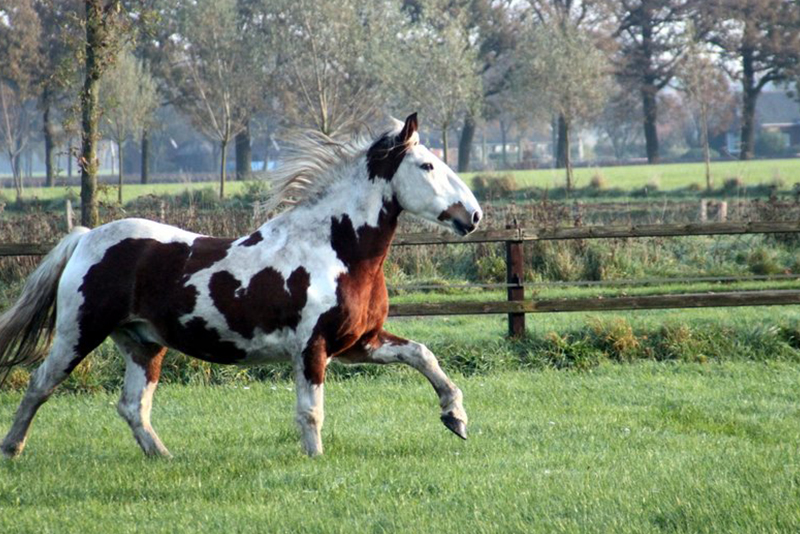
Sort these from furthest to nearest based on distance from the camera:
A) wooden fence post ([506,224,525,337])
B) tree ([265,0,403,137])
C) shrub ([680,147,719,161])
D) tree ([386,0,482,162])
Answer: shrub ([680,147,719,161]), tree ([265,0,403,137]), tree ([386,0,482,162]), wooden fence post ([506,224,525,337])

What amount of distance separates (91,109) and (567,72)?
37.2 m

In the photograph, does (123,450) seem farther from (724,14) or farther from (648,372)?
(724,14)

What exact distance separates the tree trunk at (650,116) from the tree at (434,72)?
15629 mm

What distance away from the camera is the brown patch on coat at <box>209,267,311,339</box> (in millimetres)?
6973

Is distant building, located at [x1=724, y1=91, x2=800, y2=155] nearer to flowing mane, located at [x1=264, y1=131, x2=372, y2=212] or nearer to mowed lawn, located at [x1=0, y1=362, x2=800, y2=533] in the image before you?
mowed lawn, located at [x1=0, y1=362, x2=800, y2=533]

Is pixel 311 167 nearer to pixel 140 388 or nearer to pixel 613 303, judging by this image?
pixel 140 388

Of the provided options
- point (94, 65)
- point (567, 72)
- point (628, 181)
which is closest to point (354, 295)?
point (94, 65)

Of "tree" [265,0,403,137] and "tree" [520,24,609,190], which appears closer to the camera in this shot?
"tree" [520,24,609,190]

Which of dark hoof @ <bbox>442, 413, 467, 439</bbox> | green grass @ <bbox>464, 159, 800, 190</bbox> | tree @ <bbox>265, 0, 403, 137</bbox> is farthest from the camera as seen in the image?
tree @ <bbox>265, 0, 403, 137</bbox>

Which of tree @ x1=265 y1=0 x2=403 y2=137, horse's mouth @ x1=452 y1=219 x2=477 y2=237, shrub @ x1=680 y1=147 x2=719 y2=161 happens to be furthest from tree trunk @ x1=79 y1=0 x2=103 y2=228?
shrub @ x1=680 y1=147 x2=719 y2=161

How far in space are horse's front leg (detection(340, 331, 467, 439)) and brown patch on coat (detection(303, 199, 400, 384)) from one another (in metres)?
0.10

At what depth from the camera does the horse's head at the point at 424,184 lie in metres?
7.09

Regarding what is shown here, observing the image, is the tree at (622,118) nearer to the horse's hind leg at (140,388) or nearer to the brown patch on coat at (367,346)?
the brown patch on coat at (367,346)

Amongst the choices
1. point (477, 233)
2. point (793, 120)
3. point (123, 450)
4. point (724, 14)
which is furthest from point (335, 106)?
point (793, 120)
